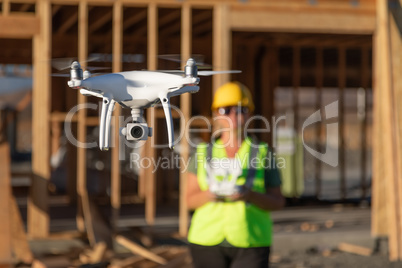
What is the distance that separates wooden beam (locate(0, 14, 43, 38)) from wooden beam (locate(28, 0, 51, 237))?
81 mm

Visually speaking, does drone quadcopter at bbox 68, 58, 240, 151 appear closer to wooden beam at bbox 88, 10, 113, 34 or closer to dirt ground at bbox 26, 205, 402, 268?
dirt ground at bbox 26, 205, 402, 268

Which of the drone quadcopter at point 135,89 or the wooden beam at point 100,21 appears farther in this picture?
the wooden beam at point 100,21

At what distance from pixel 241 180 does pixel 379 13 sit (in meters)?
7.55

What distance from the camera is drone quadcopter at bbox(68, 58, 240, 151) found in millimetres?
1145

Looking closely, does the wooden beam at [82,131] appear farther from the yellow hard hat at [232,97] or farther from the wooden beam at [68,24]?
the yellow hard hat at [232,97]

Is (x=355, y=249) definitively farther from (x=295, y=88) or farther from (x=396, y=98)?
(x=295, y=88)

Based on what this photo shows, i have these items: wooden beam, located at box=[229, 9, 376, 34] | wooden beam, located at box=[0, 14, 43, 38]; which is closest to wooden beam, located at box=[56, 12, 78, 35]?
wooden beam, located at box=[0, 14, 43, 38]

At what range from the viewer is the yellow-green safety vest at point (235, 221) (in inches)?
122

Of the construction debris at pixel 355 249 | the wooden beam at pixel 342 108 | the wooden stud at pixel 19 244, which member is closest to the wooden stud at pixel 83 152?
the wooden stud at pixel 19 244

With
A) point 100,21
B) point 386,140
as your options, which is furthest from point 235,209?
point 100,21

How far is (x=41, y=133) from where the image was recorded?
920cm

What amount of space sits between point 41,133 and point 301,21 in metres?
3.97

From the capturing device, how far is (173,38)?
44.5ft

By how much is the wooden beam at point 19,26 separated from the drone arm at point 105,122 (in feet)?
27.1
